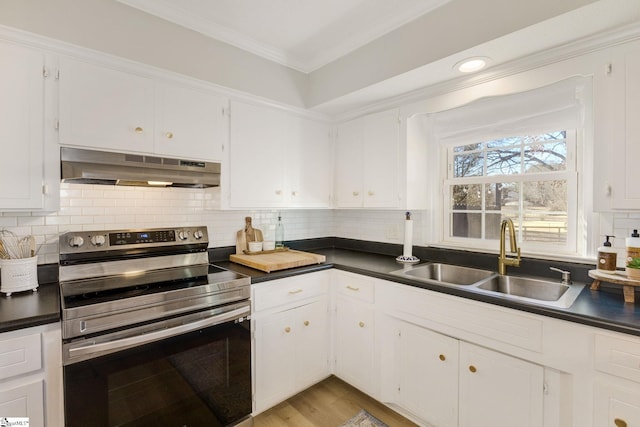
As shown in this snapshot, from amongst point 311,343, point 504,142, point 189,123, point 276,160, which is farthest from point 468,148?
point 189,123

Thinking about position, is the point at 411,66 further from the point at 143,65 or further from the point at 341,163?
the point at 143,65

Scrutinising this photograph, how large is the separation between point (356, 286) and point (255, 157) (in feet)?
3.95

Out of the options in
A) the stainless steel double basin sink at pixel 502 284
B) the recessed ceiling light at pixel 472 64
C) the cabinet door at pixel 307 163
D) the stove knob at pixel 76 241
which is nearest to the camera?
the stainless steel double basin sink at pixel 502 284

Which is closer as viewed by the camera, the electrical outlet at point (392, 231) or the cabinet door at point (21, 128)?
the cabinet door at point (21, 128)

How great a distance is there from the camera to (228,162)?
85.7 inches

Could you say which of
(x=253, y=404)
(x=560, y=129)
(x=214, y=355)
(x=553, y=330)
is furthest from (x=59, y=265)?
(x=560, y=129)

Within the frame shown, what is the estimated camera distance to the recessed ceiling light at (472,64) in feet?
5.87

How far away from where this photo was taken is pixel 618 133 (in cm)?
149

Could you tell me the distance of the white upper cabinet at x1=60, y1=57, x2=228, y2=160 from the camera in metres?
1.61

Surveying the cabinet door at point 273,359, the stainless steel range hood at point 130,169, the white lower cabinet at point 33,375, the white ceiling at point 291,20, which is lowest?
the cabinet door at point 273,359

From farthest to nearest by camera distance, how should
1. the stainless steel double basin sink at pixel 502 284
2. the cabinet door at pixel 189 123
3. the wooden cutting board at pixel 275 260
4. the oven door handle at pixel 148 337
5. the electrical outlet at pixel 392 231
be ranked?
the electrical outlet at pixel 392 231 < the wooden cutting board at pixel 275 260 < the cabinet door at pixel 189 123 < the stainless steel double basin sink at pixel 502 284 < the oven door handle at pixel 148 337

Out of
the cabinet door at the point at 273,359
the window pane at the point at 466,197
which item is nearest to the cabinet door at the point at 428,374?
the cabinet door at the point at 273,359

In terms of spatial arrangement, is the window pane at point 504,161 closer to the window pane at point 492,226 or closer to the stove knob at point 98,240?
the window pane at point 492,226

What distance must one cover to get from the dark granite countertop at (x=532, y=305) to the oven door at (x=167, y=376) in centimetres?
41
